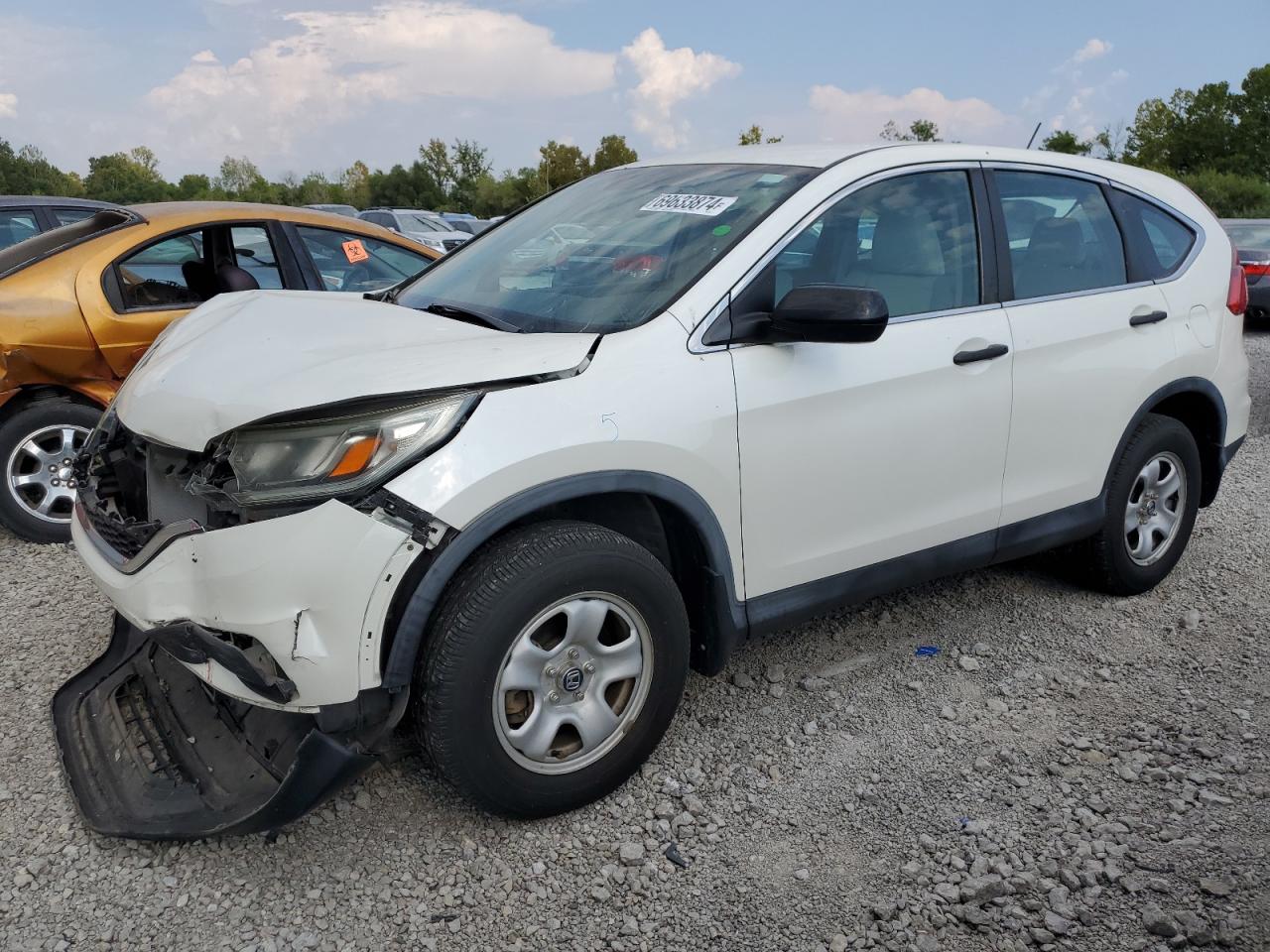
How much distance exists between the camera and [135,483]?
300 centimetres

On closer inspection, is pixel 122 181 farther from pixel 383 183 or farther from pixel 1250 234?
pixel 1250 234

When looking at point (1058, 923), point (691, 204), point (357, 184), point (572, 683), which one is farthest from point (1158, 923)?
point (357, 184)

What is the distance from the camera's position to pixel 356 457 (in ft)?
7.84

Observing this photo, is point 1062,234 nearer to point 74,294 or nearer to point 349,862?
point 349,862

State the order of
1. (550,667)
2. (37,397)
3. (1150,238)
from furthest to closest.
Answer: (37,397)
(1150,238)
(550,667)

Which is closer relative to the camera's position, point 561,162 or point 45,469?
point 45,469

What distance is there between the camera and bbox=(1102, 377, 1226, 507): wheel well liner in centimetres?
396

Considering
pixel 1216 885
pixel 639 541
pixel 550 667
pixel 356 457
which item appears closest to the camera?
pixel 356 457

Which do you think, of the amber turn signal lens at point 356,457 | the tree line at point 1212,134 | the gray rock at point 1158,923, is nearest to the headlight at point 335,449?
the amber turn signal lens at point 356,457

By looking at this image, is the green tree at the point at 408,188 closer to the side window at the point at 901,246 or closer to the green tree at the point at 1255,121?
the green tree at the point at 1255,121

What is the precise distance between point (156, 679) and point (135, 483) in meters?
0.60

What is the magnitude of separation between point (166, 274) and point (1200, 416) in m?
4.95

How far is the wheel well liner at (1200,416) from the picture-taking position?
3963mm

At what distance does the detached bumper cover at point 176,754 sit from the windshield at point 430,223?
20.3 m
